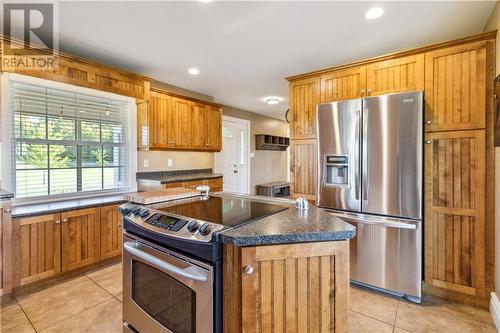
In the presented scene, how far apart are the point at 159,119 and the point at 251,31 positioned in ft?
6.71

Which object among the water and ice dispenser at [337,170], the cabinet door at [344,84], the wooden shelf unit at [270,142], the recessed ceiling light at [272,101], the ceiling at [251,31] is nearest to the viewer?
the ceiling at [251,31]

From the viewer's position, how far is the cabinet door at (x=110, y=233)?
9.29 feet

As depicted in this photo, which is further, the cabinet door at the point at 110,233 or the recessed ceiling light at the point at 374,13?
the cabinet door at the point at 110,233

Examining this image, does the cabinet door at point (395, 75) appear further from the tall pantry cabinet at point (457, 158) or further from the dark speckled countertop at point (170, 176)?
the dark speckled countertop at point (170, 176)

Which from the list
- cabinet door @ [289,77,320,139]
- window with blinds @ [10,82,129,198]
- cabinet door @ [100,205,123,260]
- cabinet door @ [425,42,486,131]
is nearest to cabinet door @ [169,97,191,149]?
window with blinds @ [10,82,129,198]

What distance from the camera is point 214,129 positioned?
4703 mm

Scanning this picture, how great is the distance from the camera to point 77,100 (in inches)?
119

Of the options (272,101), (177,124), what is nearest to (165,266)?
(177,124)

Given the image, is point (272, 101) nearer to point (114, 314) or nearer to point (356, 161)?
point (356, 161)

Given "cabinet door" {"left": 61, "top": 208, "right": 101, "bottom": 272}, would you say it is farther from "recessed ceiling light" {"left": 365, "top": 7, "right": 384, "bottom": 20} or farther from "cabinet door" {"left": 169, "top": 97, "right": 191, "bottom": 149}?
"recessed ceiling light" {"left": 365, "top": 7, "right": 384, "bottom": 20}

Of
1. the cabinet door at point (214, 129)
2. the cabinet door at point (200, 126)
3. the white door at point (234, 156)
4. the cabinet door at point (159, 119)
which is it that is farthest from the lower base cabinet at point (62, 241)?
the white door at point (234, 156)

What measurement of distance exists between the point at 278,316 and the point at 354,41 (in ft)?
8.76

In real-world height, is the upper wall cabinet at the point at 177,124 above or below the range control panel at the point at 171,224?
above

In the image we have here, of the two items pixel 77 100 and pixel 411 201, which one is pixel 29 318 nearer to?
pixel 77 100
